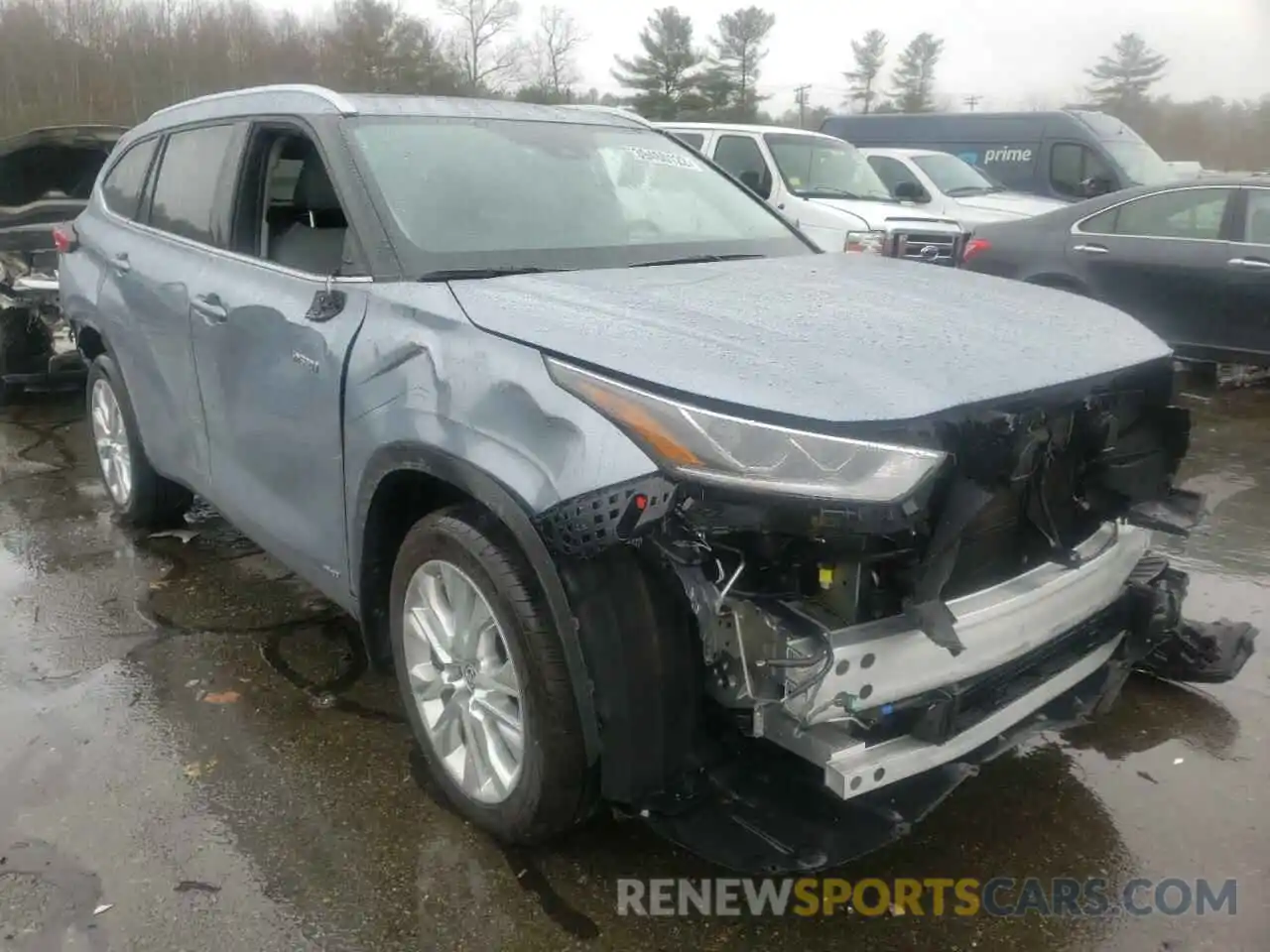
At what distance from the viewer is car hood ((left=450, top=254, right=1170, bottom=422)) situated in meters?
2.14

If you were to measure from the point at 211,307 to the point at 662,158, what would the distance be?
1719mm

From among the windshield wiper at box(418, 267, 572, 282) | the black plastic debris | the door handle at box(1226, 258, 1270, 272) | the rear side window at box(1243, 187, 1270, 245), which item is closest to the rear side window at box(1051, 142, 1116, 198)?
the rear side window at box(1243, 187, 1270, 245)

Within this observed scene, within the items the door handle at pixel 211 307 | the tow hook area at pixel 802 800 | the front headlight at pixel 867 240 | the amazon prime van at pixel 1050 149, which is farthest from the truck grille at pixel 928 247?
the tow hook area at pixel 802 800

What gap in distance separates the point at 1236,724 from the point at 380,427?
2756 millimetres

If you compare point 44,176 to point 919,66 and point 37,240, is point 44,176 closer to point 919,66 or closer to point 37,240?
point 37,240

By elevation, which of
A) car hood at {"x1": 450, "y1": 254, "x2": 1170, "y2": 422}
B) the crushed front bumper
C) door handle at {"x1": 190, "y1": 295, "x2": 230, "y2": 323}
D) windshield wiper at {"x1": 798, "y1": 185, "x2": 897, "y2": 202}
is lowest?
the crushed front bumper

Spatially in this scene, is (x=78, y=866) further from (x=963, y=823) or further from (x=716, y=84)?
(x=716, y=84)

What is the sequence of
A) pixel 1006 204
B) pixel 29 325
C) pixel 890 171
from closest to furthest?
pixel 29 325 → pixel 1006 204 → pixel 890 171

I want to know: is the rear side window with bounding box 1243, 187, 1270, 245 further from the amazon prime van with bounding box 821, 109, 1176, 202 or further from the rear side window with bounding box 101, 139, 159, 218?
the rear side window with bounding box 101, 139, 159, 218

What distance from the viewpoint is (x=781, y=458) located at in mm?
2059

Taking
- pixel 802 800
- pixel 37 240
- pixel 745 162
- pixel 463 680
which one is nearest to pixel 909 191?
→ pixel 745 162

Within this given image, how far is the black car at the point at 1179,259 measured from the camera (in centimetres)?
742

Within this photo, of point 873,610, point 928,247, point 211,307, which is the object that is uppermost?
point 211,307

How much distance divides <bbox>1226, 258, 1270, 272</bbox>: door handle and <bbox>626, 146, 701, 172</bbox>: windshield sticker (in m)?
5.15
